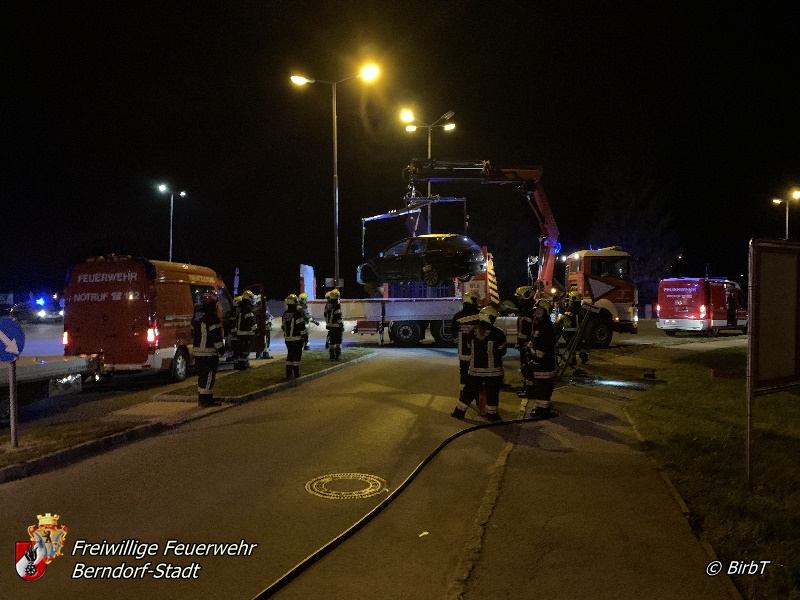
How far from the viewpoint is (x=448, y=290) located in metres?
18.0

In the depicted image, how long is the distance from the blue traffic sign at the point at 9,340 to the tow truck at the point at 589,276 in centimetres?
1296

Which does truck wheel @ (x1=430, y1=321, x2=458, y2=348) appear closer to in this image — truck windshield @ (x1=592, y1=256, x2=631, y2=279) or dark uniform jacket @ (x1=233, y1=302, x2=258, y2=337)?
truck windshield @ (x1=592, y1=256, x2=631, y2=279)

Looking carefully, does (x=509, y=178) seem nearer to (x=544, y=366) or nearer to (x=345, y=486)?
(x=544, y=366)

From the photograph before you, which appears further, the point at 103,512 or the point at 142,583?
the point at 103,512

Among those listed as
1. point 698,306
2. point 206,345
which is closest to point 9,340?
point 206,345

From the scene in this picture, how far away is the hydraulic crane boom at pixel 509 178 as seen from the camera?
16.3 metres

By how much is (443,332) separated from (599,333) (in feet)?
15.6

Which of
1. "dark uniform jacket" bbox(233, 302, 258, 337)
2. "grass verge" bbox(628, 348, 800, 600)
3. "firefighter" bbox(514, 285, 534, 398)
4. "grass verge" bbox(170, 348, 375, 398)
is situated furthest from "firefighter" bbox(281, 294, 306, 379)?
"grass verge" bbox(628, 348, 800, 600)

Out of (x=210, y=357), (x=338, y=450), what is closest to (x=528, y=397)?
(x=338, y=450)

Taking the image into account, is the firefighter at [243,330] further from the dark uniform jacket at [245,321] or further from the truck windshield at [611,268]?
the truck windshield at [611,268]

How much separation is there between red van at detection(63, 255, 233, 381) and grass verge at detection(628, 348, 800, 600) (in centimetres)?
751

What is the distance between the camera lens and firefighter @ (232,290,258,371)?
13180mm

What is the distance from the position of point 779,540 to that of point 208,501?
4.26 meters

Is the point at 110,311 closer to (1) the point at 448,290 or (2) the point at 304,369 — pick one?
(2) the point at 304,369
